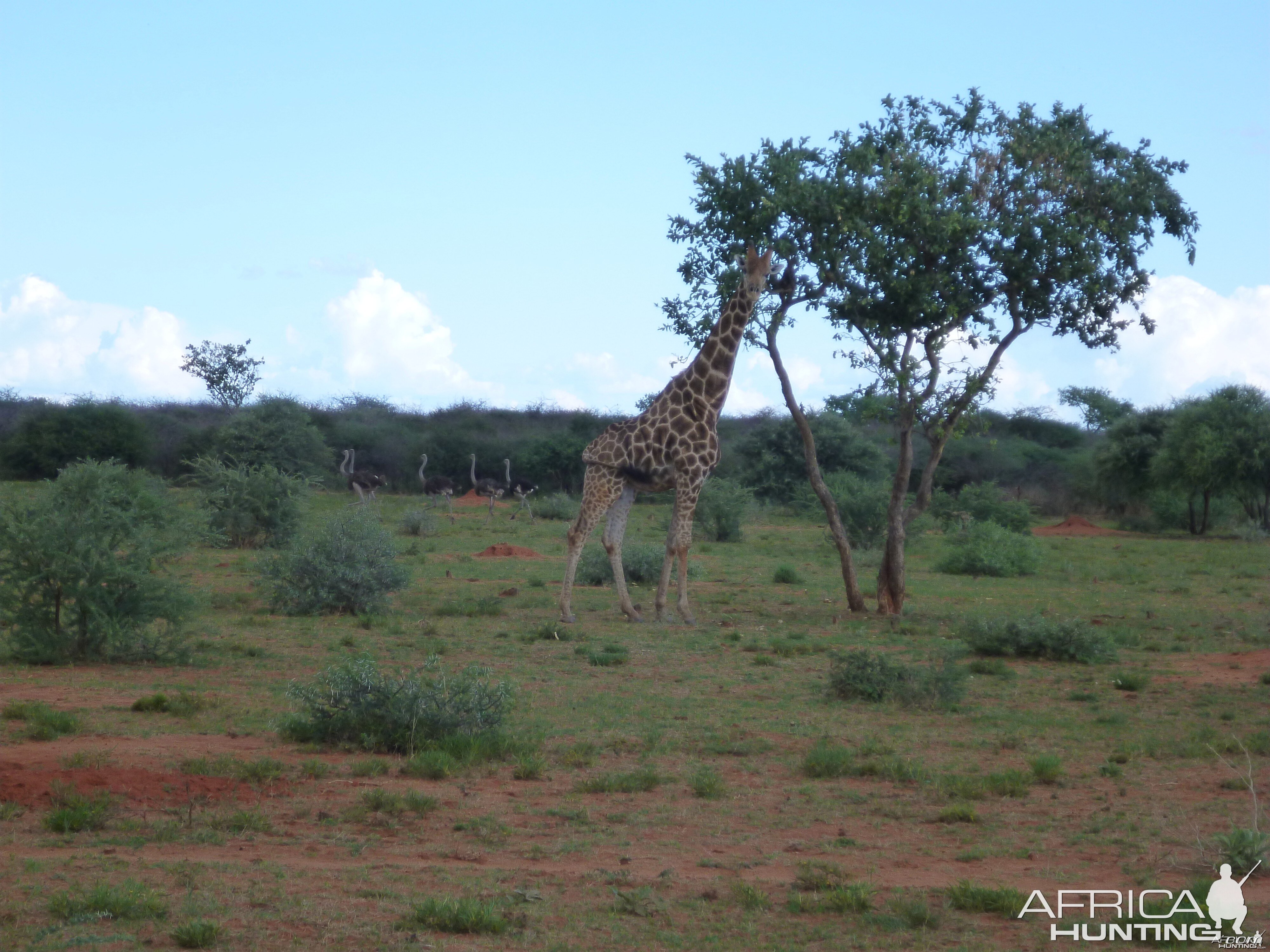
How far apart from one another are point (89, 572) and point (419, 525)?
1747 centimetres

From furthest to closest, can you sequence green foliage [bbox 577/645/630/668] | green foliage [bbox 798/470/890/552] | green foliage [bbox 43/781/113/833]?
green foliage [bbox 798/470/890/552]
green foliage [bbox 577/645/630/668]
green foliage [bbox 43/781/113/833]

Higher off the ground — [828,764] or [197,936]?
[828,764]

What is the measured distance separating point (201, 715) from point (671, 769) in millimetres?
3458

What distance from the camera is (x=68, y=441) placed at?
4184cm

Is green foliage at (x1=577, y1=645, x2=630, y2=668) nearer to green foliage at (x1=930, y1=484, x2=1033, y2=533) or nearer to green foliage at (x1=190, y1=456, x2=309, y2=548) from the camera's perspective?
green foliage at (x1=190, y1=456, x2=309, y2=548)

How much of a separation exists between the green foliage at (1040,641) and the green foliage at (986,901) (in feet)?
25.6

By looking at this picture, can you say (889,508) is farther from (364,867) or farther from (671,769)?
(364,867)

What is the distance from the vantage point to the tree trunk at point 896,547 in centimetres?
1545

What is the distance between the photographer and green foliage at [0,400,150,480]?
136ft

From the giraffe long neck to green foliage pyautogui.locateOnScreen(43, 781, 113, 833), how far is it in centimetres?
956

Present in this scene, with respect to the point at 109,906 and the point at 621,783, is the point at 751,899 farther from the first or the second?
the point at 109,906

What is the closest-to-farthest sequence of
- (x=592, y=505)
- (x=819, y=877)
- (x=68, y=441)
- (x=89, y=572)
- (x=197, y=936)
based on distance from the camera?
(x=197, y=936) → (x=819, y=877) → (x=89, y=572) → (x=592, y=505) → (x=68, y=441)

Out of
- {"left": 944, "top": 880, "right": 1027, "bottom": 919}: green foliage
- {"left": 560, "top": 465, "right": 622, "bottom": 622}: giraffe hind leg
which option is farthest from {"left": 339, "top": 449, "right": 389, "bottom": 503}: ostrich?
{"left": 944, "top": 880, "right": 1027, "bottom": 919}: green foliage

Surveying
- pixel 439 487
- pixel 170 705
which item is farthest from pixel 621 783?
pixel 439 487
